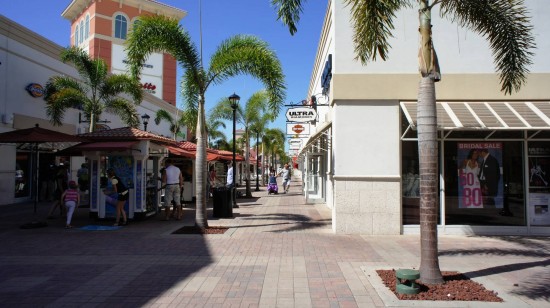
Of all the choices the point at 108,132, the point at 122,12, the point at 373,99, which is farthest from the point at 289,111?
the point at 122,12

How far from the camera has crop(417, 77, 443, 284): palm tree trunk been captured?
241 inches

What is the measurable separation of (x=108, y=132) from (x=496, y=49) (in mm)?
10907

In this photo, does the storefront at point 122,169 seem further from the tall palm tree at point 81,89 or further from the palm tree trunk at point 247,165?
the palm tree trunk at point 247,165

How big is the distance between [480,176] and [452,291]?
5.92 metres

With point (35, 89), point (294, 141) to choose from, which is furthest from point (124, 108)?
point (294, 141)

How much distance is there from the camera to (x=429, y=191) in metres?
6.14

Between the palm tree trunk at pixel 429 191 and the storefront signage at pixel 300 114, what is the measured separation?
303 inches

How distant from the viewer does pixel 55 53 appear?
19.9 m

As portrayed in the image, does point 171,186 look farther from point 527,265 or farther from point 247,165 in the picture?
point 247,165

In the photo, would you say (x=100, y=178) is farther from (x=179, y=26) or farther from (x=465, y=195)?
(x=465, y=195)

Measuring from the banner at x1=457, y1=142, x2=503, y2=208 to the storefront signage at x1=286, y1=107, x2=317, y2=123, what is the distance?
4778 millimetres

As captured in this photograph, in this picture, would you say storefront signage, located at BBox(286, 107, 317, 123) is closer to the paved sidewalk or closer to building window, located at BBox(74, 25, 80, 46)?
the paved sidewalk

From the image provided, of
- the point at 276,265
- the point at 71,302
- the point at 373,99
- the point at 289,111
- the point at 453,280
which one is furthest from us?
the point at 289,111

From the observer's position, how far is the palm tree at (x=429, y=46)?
6.14 meters
